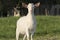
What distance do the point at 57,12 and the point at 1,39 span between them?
44.8 metres

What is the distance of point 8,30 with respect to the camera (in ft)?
72.0

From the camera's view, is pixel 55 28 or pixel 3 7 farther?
pixel 3 7

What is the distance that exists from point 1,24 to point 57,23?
478cm

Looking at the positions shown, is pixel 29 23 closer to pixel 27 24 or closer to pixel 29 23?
pixel 29 23

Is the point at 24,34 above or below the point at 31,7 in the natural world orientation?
below

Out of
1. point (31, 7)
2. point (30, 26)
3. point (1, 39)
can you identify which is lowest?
point (1, 39)

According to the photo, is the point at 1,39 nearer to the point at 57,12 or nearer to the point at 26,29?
the point at 26,29

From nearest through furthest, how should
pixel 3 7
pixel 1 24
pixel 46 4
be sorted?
pixel 1 24, pixel 3 7, pixel 46 4

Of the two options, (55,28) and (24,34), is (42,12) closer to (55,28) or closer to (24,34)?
(55,28)

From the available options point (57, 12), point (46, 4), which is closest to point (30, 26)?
point (46, 4)

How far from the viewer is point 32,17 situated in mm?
12742

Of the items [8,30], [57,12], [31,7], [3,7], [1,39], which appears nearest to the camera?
[31,7]

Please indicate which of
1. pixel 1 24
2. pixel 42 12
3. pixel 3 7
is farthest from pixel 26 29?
pixel 42 12

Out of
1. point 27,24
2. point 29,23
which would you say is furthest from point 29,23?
point 27,24
